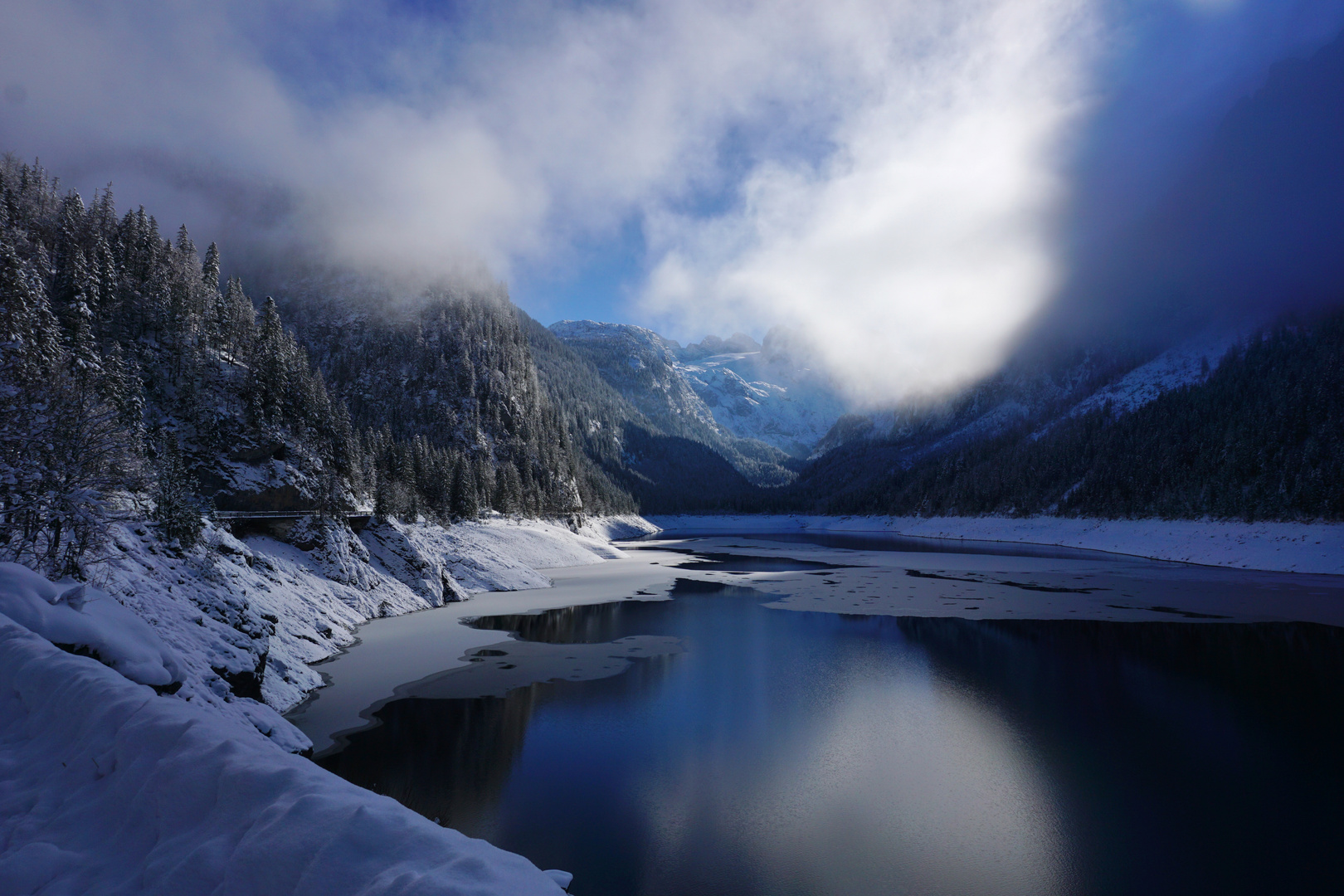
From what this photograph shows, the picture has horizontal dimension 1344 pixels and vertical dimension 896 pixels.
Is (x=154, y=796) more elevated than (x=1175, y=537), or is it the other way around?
Result: (x=1175, y=537)

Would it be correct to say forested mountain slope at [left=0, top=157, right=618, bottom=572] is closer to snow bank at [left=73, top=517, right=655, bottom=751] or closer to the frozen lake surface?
snow bank at [left=73, top=517, right=655, bottom=751]

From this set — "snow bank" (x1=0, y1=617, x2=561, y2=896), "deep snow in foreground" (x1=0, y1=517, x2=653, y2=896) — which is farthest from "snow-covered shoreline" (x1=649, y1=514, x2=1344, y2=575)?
"deep snow in foreground" (x1=0, y1=517, x2=653, y2=896)

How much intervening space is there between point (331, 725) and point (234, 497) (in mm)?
27753

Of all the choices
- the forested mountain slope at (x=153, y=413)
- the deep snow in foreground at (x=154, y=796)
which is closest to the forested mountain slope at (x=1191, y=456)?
the deep snow in foreground at (x=154, y=796)

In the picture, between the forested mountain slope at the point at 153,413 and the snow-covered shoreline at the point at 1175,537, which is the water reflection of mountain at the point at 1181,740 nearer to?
the forested mountain slope at the point at 153,413

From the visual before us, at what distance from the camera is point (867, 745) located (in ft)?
55.6

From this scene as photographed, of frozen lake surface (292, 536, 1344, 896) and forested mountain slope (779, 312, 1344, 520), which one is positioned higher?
forested mountain slope (779, 312, 1344, 520)

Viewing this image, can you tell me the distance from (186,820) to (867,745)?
54.0ft

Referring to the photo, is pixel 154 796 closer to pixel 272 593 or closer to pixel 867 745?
pixel 867 745

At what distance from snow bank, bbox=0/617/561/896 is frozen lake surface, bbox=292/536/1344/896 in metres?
7.79

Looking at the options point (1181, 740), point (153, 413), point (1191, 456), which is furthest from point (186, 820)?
point (1191, 456)

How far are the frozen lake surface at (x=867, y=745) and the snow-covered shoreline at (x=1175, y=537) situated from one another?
37.0m

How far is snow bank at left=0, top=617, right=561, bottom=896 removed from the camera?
163 inches

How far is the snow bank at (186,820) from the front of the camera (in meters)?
4.13
